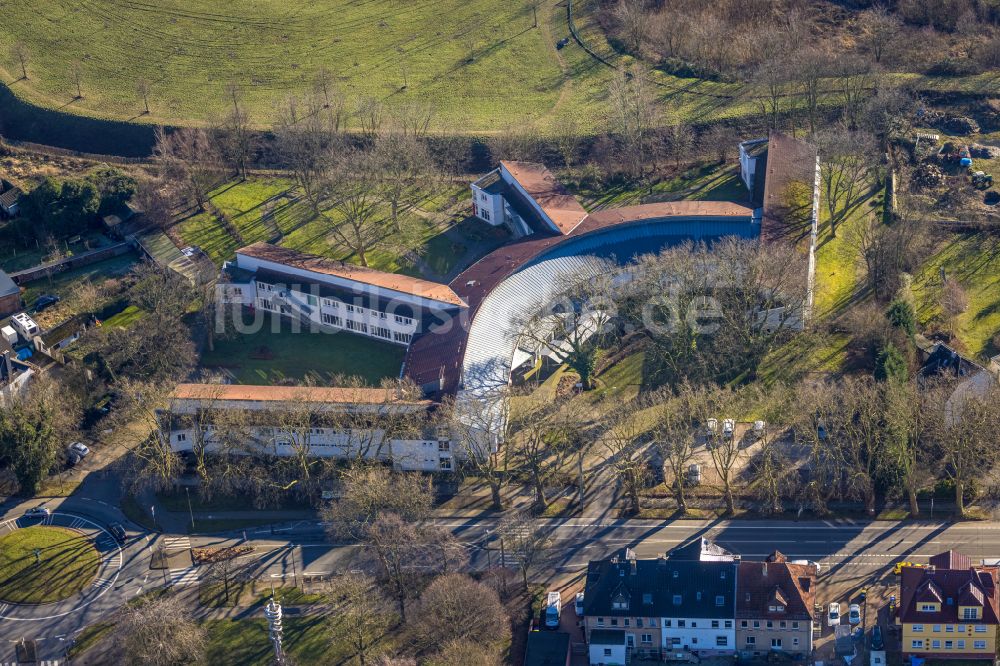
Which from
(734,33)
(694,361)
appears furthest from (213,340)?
(734,33)

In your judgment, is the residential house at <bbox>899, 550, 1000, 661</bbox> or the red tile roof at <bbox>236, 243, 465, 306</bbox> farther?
the red tile roof at <bbox>236, 243, 465, 306</bbox>

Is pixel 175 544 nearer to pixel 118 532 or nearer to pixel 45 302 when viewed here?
pixel 118 532

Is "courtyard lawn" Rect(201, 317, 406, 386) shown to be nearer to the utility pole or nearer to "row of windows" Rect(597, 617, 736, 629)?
the utility pole

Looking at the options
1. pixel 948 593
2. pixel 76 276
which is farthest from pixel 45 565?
pixel 948 593

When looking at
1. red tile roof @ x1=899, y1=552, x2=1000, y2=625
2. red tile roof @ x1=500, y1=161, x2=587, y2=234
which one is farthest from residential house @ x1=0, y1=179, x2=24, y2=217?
red tile roof @ x1=899, y1=552, x2=1000, y2=625

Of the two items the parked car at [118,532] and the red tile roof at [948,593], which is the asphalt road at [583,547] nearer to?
the parked car at [118,532]

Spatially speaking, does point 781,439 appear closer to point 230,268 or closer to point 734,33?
point 230,268
